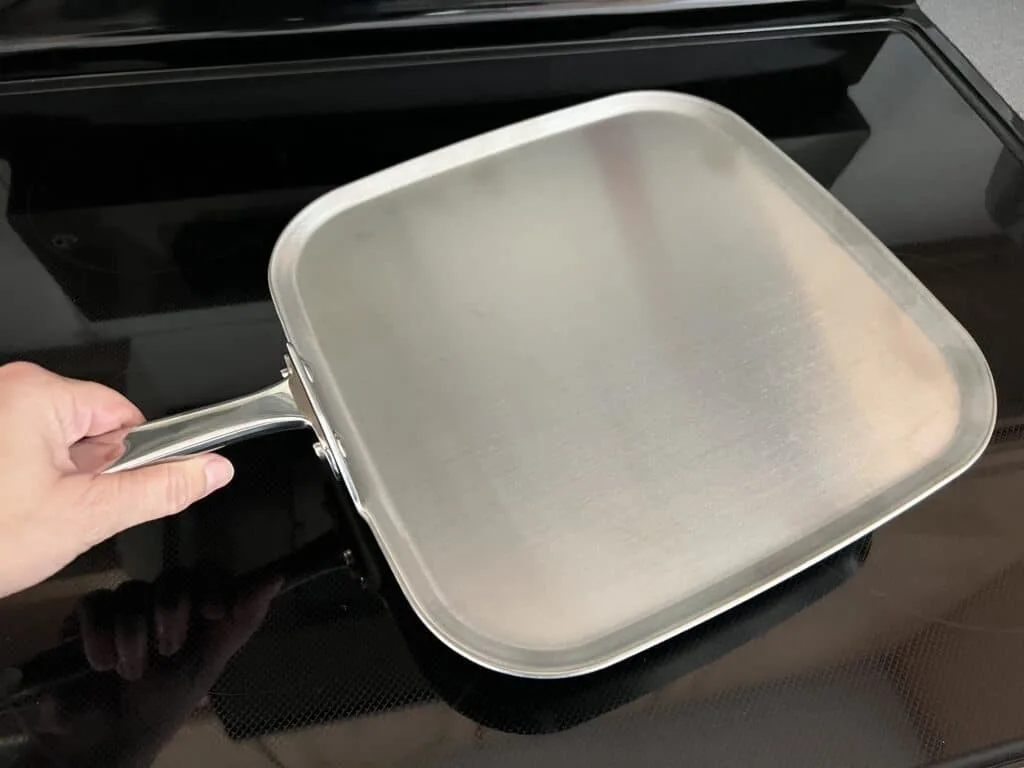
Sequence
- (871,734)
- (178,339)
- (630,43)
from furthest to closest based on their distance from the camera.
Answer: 1. (630,43)
2. (178,339)
3. (871,734)

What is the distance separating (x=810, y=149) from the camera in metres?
0.67

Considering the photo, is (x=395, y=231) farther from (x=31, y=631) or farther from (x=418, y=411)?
(x=31, y=631)

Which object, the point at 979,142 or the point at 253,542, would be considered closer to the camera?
the point at 253,542

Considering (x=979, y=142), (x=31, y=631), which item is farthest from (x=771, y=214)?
(x=31, y=631)

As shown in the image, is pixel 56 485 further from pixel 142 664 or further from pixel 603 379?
pixel 603 379

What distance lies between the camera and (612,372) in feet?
1.81

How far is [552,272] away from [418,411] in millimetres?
141

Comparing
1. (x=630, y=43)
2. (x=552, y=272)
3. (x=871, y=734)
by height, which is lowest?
(x=871, y=734)

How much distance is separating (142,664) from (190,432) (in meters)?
0.12

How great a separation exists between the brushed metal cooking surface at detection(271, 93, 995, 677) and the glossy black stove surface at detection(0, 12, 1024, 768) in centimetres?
2

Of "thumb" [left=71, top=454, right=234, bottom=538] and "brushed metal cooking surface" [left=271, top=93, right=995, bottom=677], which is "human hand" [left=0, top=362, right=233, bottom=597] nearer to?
"thumb" [left=71, top=454, right=234, bottom=538]

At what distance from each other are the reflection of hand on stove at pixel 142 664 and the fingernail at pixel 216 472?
55 mm

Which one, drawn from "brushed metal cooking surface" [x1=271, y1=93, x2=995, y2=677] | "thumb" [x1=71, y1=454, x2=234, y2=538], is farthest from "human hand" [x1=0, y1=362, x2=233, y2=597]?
"brushed metal cooking surface" [x1=271, y1=93, x2=995, y2=677]

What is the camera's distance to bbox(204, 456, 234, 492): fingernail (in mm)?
441
